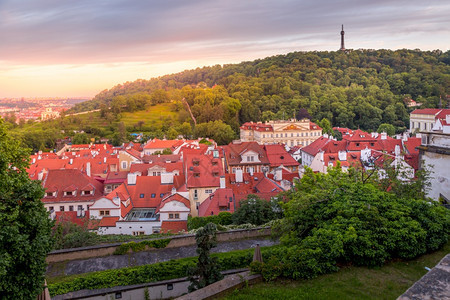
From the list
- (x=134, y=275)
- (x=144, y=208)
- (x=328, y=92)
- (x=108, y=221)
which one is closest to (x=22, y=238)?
(x=134, y=275)

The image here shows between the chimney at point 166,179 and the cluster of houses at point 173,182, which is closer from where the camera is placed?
the cluster of houses at point 173,182

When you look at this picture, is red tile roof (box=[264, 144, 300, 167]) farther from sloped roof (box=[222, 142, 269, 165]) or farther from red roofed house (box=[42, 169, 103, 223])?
red roofed house (box=[42, 169, 103, 223])

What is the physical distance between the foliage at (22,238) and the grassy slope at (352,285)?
187 inches

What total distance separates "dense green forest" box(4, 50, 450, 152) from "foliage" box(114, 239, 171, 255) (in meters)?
61.4

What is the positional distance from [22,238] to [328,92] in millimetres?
106353

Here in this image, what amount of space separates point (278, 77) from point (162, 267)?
117873 millimetres

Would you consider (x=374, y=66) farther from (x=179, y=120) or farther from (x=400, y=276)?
(x=400, y=276)

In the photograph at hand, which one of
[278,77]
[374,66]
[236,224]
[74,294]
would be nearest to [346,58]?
[374,66]

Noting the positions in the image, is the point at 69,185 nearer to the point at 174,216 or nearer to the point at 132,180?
the point at 132,180

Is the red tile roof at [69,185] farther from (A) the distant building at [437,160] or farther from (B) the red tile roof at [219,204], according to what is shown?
(A) the distant building at [437,160]

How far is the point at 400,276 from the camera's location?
340 inches

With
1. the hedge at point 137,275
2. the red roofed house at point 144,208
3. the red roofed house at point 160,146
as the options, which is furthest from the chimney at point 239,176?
the red roofed house at point 160,146

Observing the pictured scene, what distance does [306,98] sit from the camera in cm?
10531

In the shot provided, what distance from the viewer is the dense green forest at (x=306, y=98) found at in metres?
93.6
